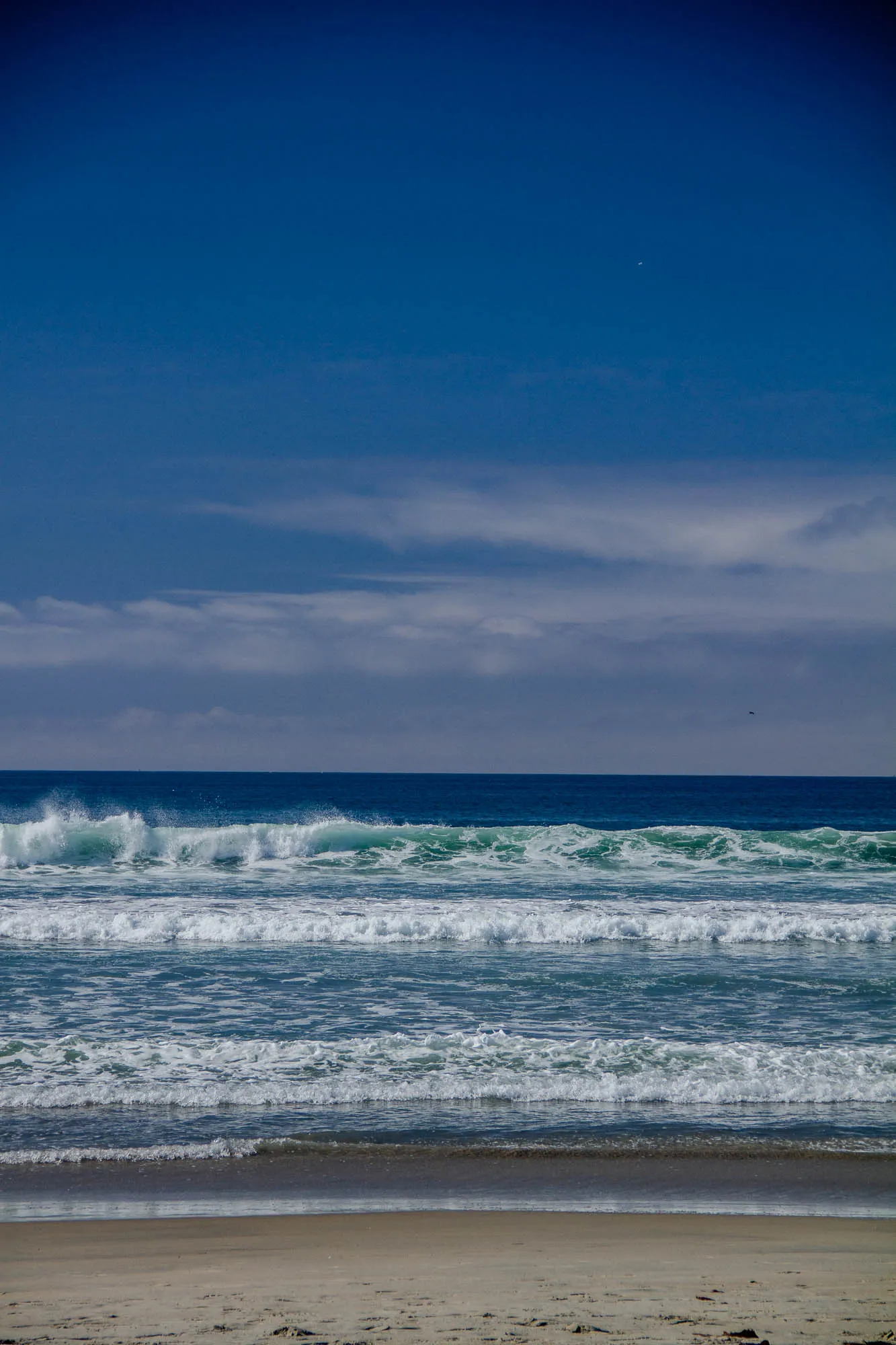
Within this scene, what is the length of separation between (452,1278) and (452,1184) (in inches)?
63.5

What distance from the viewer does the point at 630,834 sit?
2975 cm

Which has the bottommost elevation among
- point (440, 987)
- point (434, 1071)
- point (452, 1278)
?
point (440, 987)

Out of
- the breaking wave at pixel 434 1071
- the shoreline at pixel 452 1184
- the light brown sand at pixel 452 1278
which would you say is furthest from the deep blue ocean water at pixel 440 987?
the light brown sand at pixel 452 1278

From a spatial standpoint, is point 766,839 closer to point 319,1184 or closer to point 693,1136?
point 693,1136

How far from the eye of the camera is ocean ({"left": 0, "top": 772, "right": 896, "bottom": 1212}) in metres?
7.66

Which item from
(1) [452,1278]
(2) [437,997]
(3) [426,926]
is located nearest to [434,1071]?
(2) [437,997]

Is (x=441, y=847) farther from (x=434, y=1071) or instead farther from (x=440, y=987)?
(x=434, y=1071)

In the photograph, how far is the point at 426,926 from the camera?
1591 cm

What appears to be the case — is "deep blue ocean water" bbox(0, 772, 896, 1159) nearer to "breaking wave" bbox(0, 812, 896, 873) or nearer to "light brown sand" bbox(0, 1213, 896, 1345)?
"breaking wave" bbox(0, 812, 896, 873)

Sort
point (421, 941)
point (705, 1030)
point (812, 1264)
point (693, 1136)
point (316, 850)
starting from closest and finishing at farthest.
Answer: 1. point (812, 1264)
2. point (693, 1136)
3. point (705, 1030)
4. point (421, 941)
5. point (316, 850)

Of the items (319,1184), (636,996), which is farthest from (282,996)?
(319,1184)

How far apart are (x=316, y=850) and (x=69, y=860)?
22.2 feet

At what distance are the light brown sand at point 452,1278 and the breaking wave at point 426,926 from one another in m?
9.53

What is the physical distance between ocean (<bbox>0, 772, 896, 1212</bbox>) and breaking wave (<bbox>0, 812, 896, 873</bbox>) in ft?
0.46
